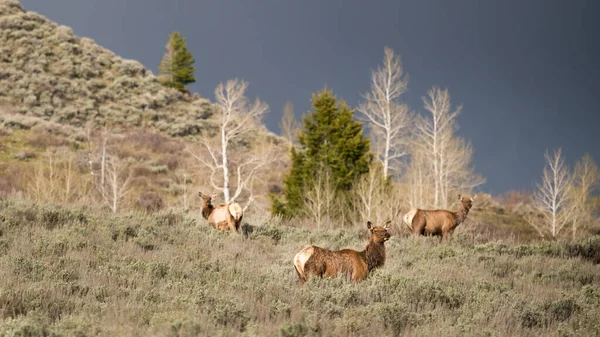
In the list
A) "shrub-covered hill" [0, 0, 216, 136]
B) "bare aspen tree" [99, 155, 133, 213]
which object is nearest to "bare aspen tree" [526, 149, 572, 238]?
"bare aspen tree" [99, 155, 133, 213]

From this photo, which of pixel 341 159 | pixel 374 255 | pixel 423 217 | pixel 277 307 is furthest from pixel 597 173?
pixel 277 307

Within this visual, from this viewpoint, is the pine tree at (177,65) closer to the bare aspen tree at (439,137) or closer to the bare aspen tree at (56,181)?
the bare aspen tree at (56,181)

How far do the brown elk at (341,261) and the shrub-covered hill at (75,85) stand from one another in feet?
125

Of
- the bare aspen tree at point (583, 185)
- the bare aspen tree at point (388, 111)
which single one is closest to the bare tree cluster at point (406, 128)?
the bare aspen tree at point (388, 111)

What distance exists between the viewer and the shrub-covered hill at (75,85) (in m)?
47.7

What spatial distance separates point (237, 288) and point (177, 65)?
6212 centimetres

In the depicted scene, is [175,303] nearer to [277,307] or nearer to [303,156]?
[277,307]

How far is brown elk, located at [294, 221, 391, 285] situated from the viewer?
7.84 metres

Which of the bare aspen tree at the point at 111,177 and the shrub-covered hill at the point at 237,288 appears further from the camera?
the bare aspen tree at the point at 111,177

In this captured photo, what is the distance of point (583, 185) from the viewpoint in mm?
33406

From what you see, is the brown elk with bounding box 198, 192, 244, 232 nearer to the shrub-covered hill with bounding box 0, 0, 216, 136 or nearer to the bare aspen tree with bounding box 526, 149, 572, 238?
the bare aspen tree with bounding box 526, 149, 572, 238

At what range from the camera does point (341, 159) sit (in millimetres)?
27891

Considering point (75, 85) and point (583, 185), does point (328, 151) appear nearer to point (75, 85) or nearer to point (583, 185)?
point (583, 185)

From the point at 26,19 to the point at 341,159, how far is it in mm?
52203
